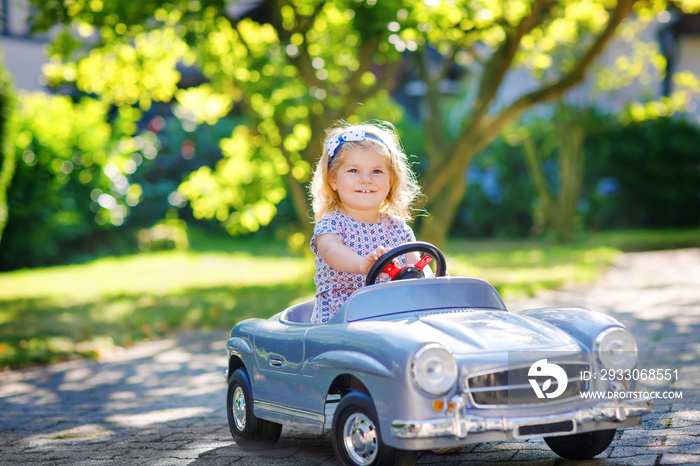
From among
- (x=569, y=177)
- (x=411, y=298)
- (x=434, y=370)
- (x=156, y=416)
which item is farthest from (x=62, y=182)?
(x=434, y=370)

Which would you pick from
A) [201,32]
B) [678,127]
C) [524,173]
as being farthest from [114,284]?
[678,127]

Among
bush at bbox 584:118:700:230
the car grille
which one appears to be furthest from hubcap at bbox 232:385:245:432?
bush at bbox 584:118:700:230

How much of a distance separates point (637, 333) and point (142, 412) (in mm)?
4355

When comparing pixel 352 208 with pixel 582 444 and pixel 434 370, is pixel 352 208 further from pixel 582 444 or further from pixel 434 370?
pixel 582 444

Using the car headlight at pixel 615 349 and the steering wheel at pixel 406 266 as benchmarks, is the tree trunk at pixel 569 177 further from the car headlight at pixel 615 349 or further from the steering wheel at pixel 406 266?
the car headlight at pixel 615 349

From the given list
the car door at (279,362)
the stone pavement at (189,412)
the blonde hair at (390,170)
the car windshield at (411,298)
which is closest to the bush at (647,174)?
the stone pavement at (189,412)

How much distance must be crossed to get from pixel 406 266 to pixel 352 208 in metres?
0.50

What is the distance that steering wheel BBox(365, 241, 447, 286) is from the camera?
3.65 meters

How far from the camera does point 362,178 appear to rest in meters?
4.16

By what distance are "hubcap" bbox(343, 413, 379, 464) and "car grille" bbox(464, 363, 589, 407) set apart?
43cm

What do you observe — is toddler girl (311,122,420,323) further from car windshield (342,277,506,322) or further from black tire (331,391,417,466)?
black tire (331,391,417,466)

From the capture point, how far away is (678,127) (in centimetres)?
2100

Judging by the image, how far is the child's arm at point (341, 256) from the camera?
3.84 metres

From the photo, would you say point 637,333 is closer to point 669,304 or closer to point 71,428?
point 669,304
